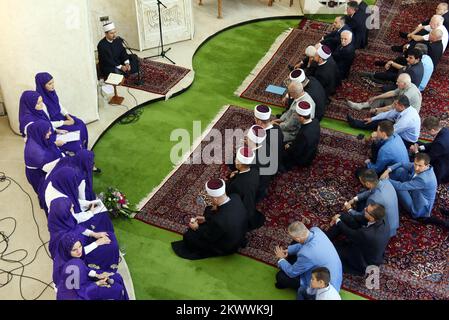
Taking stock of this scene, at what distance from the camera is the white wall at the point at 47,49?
228 inches

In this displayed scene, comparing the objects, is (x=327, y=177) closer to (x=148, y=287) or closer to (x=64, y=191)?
(x=148, y=287)

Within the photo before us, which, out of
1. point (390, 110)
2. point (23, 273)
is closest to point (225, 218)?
point (23, 273)

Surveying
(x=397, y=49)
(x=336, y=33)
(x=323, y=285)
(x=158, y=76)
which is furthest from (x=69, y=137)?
(x=397, y=49)

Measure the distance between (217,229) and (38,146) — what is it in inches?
82.8

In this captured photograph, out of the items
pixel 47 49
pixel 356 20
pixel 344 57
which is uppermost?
pixel 47 49

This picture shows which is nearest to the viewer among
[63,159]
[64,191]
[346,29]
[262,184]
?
[64,191]

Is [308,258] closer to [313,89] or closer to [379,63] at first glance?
[313,89]

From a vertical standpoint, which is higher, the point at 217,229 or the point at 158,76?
the point at 158,76

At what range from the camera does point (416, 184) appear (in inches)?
221

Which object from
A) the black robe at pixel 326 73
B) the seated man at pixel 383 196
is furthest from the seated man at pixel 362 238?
the black robe at pixel 326 73

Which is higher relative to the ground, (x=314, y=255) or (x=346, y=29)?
(x=346, y=29)

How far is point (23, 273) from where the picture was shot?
5.12m

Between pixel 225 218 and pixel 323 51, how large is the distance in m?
3.41

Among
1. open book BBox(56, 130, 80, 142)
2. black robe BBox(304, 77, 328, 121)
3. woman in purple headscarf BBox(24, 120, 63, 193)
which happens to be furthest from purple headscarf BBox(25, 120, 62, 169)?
black robe BBox(304, 77, 328, 121)
